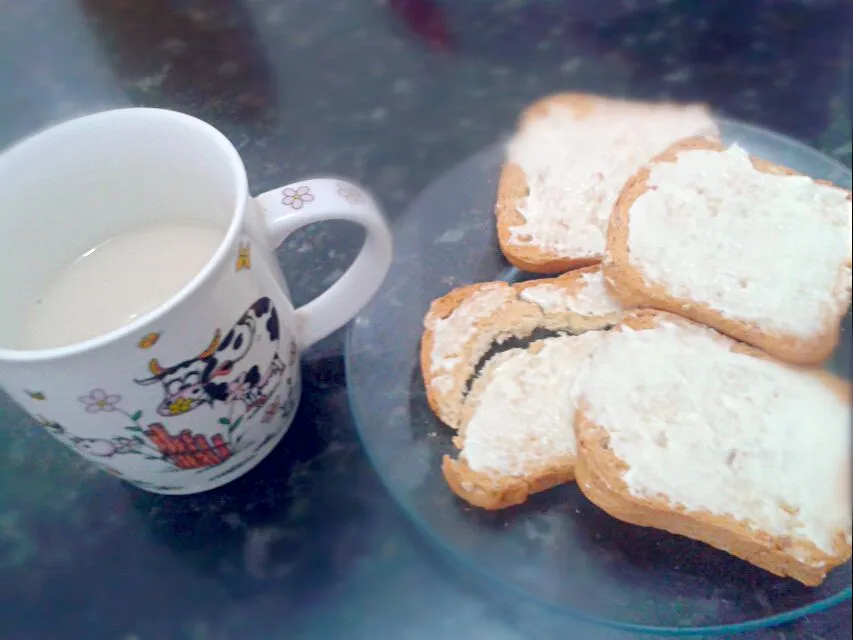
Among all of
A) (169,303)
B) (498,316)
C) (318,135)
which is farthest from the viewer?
(318,135)

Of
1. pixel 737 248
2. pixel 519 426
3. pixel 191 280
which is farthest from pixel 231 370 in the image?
pixel 737 248

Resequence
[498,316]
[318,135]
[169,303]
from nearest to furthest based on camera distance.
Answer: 1. [169,303]
2. [498,316]
3. [318,135]

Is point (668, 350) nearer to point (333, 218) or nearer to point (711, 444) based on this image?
point (711, 444)

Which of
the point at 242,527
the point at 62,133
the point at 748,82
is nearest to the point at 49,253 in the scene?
the point at 62,133

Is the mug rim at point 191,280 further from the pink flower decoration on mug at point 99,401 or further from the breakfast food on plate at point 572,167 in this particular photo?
the breakfast food on plate at point 572,167

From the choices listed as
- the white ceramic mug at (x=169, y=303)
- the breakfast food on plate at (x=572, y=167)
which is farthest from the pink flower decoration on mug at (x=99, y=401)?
the breakfast food on plate at (x=572, y=167)
